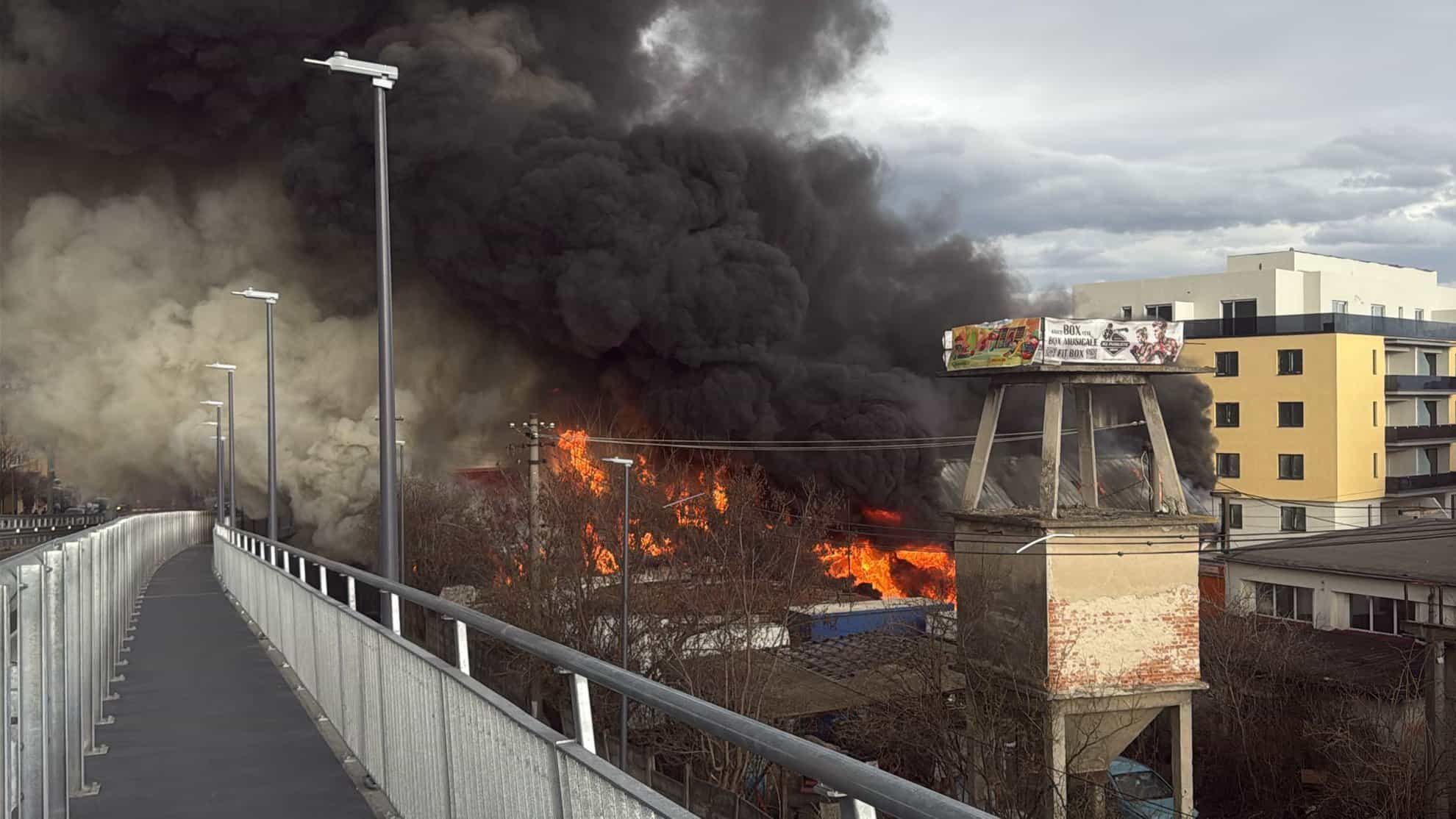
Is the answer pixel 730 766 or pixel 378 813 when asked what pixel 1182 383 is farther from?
pixel 378 813

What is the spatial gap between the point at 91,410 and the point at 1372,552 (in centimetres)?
5009

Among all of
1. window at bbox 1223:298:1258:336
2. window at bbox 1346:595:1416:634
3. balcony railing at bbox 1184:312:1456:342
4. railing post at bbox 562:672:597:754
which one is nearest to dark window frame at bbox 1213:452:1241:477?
balcony railing at bbox 1184:312:1456:342

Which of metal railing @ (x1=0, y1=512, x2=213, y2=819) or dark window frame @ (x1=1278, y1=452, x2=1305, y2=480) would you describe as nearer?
metal railing @ (x1=0, y1=512, x2=213, y2=819)

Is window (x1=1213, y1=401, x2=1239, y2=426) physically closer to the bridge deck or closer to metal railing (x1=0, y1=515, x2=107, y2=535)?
metal railing (x1=0, y1=515, x2=107, y2=535)

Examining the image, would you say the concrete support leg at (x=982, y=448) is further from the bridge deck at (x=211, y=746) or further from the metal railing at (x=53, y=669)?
the metal railing at (x=53, y=669)

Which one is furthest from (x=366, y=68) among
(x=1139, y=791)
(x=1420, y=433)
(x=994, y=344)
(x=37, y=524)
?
(x=1420, y=433)

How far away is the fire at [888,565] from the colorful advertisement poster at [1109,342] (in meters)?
25.4

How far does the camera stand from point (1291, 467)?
5644cm

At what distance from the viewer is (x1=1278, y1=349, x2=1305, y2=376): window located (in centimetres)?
5619

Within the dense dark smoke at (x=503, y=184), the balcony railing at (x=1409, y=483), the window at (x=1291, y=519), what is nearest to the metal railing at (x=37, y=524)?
the dense dark smoke at (x=503, y=184)

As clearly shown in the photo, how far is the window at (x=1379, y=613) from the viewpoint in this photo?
29781 mm

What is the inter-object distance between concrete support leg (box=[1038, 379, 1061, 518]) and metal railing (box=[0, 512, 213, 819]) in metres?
16.3

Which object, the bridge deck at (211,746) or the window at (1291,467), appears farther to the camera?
the window at (1291,467)

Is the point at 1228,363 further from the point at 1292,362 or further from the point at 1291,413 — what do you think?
the point at 1291,413
